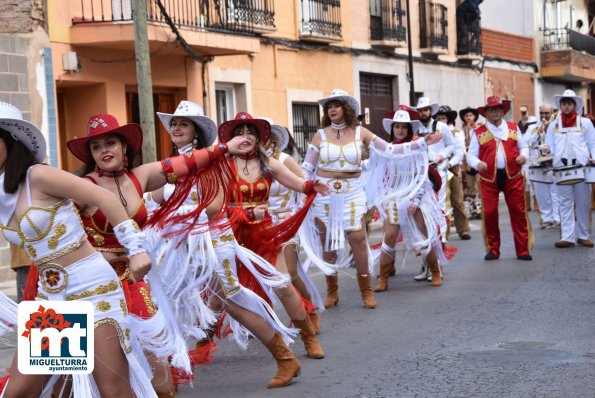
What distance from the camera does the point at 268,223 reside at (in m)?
7.68

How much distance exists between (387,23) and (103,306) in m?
23.3

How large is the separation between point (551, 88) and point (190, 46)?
24.8m

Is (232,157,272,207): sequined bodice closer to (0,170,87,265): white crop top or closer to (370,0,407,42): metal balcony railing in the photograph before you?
(0,170,87,265): white crop top

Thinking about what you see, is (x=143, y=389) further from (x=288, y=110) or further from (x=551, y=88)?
(x=551, y=88)

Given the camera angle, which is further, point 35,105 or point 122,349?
point 35,105

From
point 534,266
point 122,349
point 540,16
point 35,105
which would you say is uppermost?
point 540,16

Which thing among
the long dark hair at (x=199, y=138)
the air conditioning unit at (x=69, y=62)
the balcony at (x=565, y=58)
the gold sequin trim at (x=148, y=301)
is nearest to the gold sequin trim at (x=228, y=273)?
the long dark hair at (x=199, y=138)

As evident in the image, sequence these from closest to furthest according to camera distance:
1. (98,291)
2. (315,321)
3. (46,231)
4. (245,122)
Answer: (46,231) → (98,291) → (245,122) → (315,321)

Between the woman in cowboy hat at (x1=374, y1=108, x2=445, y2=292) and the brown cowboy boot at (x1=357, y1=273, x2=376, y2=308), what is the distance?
3.62 feet

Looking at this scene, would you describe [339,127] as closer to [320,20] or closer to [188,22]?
[188,22]

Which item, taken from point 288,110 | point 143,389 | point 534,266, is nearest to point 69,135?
point 288,110

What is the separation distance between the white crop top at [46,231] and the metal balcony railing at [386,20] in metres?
22.8

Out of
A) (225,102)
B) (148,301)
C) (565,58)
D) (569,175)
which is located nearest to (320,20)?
(225,102)

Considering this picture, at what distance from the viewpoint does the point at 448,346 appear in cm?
786
